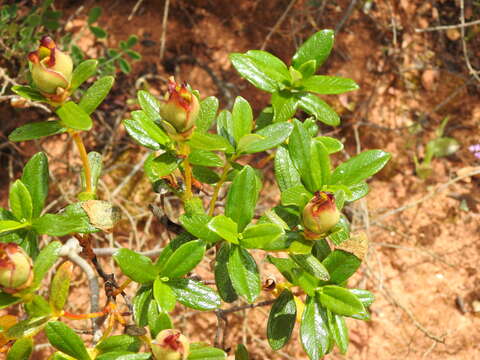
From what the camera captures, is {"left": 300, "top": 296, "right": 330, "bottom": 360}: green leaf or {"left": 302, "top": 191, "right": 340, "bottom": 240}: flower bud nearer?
{"left": 302, "top": 191, "right": 340, "bottom": 240}: flower bud

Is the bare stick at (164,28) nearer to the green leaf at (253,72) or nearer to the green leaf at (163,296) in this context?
the green leaf at (253,72)

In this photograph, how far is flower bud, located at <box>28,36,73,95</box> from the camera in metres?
0.95

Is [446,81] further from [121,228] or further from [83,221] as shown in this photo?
[83,221]

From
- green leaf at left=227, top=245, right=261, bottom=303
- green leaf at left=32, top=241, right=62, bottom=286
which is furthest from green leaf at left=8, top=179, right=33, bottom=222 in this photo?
green leaf at left=227, top=245, right=261, bottom=303

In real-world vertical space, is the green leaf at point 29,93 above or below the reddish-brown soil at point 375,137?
above

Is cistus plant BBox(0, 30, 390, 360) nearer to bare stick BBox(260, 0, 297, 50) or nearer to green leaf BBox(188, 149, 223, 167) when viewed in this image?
green leaf BBox(188, 149, 223, 167)

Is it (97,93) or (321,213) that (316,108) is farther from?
(97,93)

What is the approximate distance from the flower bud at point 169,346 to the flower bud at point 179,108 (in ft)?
1.23

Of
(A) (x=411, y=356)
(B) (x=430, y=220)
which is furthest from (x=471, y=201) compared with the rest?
(A) (x=411, y=356)

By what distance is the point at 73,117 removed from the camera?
103 centimetres

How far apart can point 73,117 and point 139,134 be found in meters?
0.14

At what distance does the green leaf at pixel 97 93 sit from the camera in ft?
3.54

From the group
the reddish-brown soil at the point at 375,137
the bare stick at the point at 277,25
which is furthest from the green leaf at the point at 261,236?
the bare stick at the point at 277,25

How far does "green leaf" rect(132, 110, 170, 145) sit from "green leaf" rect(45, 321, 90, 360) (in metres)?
0.41
